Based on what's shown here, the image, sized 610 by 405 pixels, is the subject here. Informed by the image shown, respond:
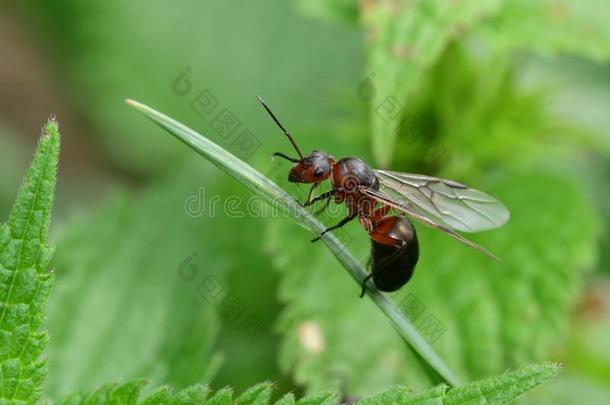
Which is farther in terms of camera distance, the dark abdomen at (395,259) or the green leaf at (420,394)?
the dark abdomen at (395,259)

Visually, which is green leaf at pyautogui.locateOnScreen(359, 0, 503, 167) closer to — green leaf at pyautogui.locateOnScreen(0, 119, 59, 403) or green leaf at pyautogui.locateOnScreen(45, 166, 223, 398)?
green leaf at pyautogui.locateOnScreen(45, 166, 223, 398)

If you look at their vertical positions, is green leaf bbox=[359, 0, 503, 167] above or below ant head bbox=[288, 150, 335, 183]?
above

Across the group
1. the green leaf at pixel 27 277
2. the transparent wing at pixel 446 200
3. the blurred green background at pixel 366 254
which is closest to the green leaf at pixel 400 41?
the blurred green background at pixel 366 254

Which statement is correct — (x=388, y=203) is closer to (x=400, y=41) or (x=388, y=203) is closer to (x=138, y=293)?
(x=400, y=41)

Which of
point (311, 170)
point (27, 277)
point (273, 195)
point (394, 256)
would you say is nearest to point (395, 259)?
point (394, 256)

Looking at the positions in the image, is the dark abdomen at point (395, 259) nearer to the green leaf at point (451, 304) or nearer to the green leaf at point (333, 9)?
the green leaf at point (451, 304)

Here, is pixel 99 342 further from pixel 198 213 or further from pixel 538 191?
pixel 538 191

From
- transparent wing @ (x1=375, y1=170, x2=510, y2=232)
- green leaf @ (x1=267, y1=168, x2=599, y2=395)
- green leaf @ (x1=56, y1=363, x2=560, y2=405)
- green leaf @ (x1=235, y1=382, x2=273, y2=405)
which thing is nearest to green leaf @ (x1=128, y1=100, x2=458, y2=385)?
green leaf @ (x1=56, y1=363, x2=560, y2=405)
